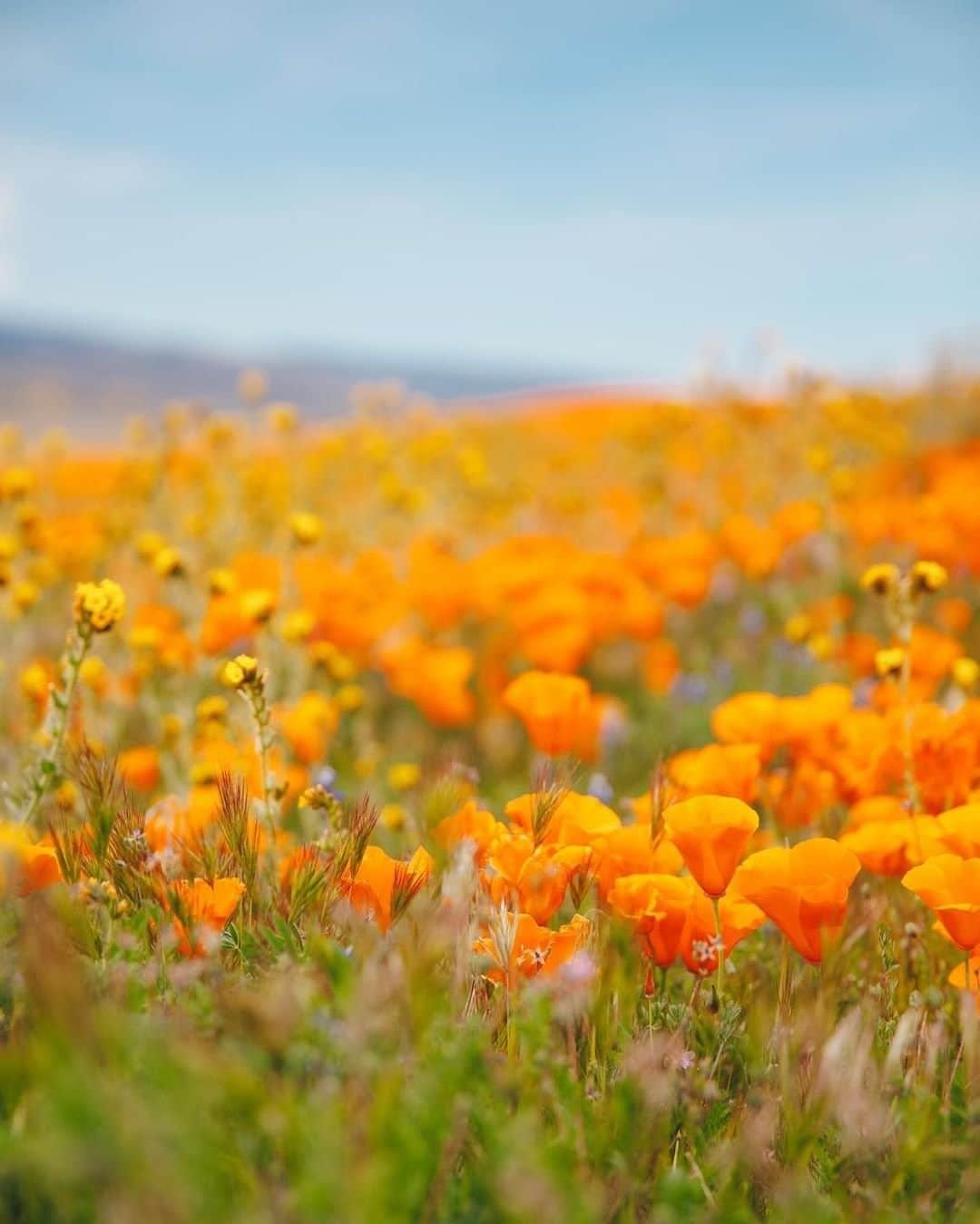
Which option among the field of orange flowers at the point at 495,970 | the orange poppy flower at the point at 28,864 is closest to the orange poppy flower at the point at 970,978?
the field of orange flowers at the point at 495,970

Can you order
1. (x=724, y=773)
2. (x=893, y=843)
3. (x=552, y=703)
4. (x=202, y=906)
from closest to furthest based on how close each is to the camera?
(x=202, y=906)
(x=893, y=843)
(x=724, y=773)
(x=552, y=703)

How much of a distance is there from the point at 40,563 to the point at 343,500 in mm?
3722

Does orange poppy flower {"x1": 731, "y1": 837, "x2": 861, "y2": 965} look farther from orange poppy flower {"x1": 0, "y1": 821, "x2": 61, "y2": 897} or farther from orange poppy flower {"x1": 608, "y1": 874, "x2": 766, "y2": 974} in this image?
orange poppy flower {"x1": 0, "y1": 821, "x2": 61, "y2": 897}

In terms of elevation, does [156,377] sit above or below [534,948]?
above

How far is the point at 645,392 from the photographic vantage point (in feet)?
103

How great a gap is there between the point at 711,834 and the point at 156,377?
283 feet

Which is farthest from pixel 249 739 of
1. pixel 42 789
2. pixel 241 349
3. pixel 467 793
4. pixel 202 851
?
pixel 241 349

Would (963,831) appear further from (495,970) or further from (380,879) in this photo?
(380,879)

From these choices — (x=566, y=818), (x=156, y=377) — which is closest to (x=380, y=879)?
(x=566, y=818)

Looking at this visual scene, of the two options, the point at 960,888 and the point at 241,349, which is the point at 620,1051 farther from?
the point at 241,349

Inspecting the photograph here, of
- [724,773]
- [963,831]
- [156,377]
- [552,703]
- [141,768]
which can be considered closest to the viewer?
[963,831]

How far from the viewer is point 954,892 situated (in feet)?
4.42

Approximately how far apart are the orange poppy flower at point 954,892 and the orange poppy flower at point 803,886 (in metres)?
0.07

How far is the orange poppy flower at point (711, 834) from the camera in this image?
137 centimetres
